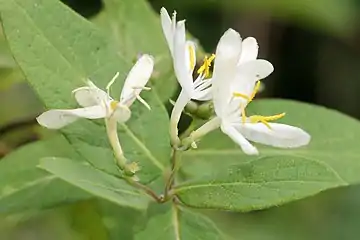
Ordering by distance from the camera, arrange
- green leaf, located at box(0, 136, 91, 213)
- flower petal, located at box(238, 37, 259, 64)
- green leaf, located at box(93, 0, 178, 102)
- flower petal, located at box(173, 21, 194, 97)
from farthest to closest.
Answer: green leaf, located at box(93, 0, 178, 102)
green leaf, located at box(0, 136, 91, 213)
flower petal, located at box(238, 37, 259, 64)
flower petal, located at box(173, 21, 194, 97)

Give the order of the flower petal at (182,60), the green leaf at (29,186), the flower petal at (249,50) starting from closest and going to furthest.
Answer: the flower petal at (182,60)
the flower petal at (249,50)
the green leaf at (29,186)

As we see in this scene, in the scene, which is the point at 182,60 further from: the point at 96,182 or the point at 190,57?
the point at 96,182

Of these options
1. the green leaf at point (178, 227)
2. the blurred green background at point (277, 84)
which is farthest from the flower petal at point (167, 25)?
the blurred green background at point (277, 84)

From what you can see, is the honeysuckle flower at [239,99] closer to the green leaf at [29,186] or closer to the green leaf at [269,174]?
the green leaf at [269,174]

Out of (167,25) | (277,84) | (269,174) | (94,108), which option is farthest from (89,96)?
(277,84)

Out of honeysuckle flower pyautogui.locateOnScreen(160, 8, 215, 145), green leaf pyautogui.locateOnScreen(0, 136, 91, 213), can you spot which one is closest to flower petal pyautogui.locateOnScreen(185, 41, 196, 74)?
honeysuckle flower pyautogui.locateOnScreen(160, 8, 215, 145)

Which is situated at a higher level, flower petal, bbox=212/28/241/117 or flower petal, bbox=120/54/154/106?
flower petal, bbox=212/28/241/117

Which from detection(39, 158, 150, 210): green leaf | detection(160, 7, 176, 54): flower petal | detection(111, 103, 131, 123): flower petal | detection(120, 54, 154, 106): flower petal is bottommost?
detection(39, 158, 150, 210): green leaf

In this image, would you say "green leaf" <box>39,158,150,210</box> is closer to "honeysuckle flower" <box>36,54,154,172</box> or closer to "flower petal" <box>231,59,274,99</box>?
"honeysuckle flower" <box>36,54,154,172</box>
